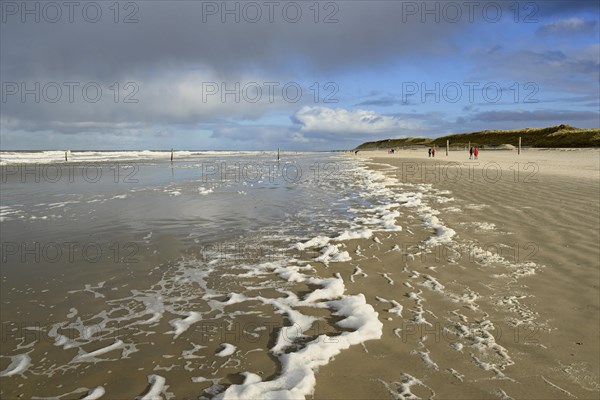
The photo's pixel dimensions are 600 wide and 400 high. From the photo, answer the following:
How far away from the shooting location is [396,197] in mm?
14211

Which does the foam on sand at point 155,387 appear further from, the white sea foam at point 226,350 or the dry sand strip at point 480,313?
the dry sand strip at point 480,313

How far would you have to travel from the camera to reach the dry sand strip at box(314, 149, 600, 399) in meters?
3.14

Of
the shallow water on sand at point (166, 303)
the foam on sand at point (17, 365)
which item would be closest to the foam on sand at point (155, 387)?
the shallow water on sand at point (166, 303)

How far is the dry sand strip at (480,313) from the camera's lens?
3.14 m

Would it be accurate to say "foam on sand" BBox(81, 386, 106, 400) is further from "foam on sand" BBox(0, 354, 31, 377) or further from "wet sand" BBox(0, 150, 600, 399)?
"foam on sand" BBox(0, 354, 31, 377)

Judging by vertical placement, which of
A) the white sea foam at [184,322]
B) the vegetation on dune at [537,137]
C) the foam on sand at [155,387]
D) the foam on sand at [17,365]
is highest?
the vegetation on dune at [537,137]

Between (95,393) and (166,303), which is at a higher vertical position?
(166,303)

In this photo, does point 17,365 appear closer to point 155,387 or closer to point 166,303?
point 155,387

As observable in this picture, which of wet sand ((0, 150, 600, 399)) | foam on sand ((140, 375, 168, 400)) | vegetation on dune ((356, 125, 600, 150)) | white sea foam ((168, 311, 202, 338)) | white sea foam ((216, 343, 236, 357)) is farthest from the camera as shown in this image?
vegetation on dune ((356, 125, 600, 150))

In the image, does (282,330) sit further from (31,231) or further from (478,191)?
(478,191)

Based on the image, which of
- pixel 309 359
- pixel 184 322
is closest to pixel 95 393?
pixel 184 322

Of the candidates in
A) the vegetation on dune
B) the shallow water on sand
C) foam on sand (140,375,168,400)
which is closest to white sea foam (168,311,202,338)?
the shallow water on sand

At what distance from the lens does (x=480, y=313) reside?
174 inches

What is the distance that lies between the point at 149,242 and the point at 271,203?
19.1 ft
